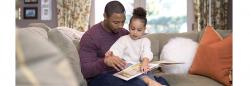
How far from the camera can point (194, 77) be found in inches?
106

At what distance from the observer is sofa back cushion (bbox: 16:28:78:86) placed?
0.43 metres

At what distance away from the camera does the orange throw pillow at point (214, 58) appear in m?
2.62

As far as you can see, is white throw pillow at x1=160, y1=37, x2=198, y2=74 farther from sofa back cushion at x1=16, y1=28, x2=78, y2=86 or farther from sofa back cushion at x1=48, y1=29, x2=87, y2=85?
sofa back cushion at x1=16, y1=28, x2=78, y2=86

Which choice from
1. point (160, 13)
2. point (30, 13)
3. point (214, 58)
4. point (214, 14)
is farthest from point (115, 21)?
point (30, 13)

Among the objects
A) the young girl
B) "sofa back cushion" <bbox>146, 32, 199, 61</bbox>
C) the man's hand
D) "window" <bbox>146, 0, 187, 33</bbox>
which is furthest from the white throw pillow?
"window" <bbox>146, 0, 187, 33</bbox>

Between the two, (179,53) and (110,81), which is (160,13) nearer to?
(179,53)

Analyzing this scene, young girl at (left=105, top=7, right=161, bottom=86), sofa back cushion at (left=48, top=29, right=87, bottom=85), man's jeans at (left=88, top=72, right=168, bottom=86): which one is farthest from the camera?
young girl at (left=105, top=7, right=161, bottom=86)

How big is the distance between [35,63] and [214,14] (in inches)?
224

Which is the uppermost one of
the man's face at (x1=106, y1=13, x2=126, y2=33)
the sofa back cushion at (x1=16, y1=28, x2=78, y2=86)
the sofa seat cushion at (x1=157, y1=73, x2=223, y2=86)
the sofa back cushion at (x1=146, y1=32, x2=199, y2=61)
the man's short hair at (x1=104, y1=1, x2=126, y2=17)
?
the man's short hair at (x1=104, y1=1, x2=126, y2=17)

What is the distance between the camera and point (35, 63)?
43cm

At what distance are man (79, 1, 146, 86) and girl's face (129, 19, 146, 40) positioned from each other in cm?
7

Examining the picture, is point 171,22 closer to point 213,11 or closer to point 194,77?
point 213,11

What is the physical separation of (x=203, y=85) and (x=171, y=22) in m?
3.81
